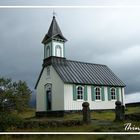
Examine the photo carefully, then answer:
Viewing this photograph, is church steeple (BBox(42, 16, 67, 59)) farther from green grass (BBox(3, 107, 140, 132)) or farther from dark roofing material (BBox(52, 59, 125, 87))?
green grass (BBox(3, 107, 140, 132))

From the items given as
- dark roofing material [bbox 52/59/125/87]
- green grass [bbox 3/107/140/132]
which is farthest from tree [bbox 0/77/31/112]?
dark roofing material [bbox 52/59/125/87]

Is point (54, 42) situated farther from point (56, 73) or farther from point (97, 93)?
point (97, 93)

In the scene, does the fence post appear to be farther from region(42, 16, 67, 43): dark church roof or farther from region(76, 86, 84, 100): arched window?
region(42, 16, 67, 43): dark church roof

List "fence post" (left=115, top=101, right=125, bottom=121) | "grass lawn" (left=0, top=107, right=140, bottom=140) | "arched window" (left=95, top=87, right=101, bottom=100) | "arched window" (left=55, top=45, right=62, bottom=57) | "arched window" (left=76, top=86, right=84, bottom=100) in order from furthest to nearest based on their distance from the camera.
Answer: "arched window" (left=76, top=86, right=84, bottom=100)
"fence post" (left=115, top=101, right=125, bottom=121)
"arched window" (left=95, top=87, right=101, bottom=100)
"grass lawn" (left=0, top=107, right=140, bottom=140)
"arched window" (left=55, top=45, right=62, bottom=57)

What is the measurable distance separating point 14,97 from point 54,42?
4.76 feet

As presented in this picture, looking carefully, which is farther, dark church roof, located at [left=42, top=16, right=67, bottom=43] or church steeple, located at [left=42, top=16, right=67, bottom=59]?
dark church roof, located at [left=42, top=16, right=67, bottom=43]

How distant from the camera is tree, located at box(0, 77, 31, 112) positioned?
5387 mm

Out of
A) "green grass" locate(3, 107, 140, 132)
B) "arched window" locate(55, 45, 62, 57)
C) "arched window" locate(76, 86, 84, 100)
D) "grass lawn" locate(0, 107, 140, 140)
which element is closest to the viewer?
"arched window" locate(55, 45, 62, 57)

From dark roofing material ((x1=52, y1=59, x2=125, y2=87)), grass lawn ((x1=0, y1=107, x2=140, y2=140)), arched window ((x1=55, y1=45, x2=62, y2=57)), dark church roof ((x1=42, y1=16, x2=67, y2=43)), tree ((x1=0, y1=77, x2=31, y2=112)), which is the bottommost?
grass lawn ((x1=0, y1=107, x2=140, y2=140))

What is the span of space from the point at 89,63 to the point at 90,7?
4.13 feet

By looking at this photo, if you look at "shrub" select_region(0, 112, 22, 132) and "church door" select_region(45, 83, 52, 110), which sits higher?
"church door" select_region(45, 83, 52, 110)

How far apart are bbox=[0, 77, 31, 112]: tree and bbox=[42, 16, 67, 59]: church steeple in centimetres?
88

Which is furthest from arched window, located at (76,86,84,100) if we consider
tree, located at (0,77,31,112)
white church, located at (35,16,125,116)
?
tree, located at (0,77,31,112)

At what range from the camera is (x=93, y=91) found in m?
7.79
